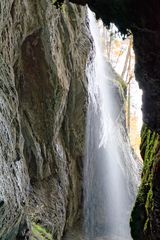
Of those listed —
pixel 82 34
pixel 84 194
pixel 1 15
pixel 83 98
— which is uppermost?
pixel 82 34

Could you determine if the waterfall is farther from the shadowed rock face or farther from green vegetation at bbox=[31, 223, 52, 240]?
the shadowed rock face

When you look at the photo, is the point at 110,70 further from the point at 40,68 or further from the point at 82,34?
the point at 40,68

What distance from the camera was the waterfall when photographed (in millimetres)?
16781

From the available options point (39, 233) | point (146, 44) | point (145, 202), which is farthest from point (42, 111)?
point (146, 44)

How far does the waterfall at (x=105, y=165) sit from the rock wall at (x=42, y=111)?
1.04 m

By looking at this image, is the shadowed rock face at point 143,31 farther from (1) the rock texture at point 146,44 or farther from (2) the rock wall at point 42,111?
(2) the rock wall at point 42,111

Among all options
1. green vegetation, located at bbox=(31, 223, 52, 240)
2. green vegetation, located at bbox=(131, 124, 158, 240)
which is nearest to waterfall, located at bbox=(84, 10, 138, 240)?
green vegetation, located at bbox=(31, 223, 52, 240)

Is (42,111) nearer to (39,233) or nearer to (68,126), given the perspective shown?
(68,126)

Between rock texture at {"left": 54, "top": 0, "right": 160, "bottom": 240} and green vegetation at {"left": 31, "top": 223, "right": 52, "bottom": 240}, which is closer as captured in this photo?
rock texture at {"left": 54, "top": 0, "right": 160, "bottom": 240}

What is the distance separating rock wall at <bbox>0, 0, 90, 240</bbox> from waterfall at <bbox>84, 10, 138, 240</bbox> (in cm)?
104

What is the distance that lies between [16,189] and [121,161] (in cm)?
1309

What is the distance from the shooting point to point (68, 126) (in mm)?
15117

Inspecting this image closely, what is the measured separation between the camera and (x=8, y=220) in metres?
7.50

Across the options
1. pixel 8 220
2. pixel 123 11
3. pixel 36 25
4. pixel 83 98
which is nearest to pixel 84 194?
pixel 83 98
